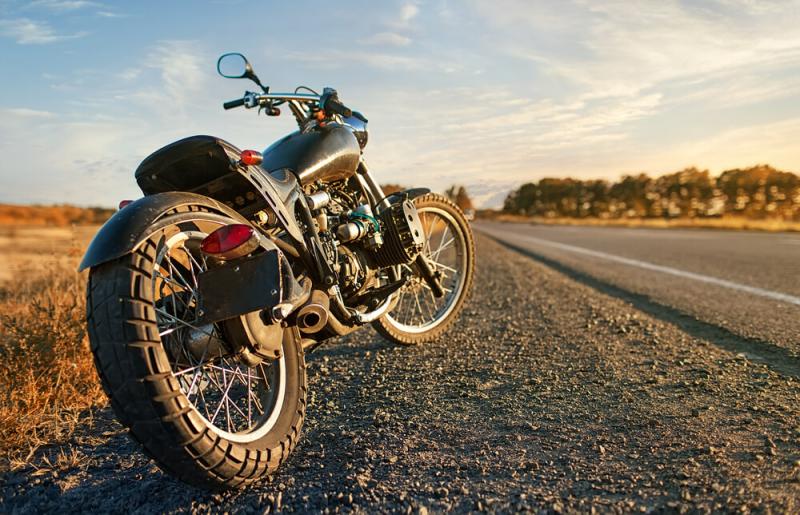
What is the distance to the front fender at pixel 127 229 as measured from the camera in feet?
5.50

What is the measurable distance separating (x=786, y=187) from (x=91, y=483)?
7409 cm

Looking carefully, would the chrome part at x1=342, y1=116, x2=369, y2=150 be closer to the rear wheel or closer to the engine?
the engine

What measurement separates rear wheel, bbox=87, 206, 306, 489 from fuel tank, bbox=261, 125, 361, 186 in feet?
3.21

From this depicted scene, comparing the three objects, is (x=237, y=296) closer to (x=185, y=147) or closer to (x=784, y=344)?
(x=185, y=147)

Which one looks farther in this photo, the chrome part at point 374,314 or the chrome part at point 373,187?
the chrome part at point 373,187

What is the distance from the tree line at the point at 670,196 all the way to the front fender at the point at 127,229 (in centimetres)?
3631

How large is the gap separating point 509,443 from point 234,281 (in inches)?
48.4

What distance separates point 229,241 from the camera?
6.18 ft

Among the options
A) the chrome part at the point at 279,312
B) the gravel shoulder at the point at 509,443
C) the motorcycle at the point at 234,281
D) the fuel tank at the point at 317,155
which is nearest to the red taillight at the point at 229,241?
the motorcycle at the point at 234,281

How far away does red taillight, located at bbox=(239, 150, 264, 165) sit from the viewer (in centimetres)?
226

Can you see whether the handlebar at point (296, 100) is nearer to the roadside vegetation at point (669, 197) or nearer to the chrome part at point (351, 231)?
the chrome part at point (351, 231)

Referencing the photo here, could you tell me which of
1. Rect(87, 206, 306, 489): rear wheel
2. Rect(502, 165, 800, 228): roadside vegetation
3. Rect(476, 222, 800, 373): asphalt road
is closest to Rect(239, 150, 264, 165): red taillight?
Rect(87, 206, 306, 489): rear wheel

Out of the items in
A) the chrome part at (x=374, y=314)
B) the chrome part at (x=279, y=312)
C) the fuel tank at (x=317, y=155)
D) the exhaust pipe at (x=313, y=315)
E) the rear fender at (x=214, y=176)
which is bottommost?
the chrome part at (x=374, y=314)

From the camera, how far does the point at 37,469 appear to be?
6.64 ft
